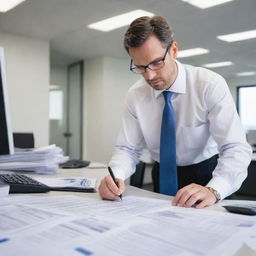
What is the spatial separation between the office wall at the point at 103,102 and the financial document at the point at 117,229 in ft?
18.4

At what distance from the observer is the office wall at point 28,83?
16.4ft

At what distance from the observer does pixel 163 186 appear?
131 cm

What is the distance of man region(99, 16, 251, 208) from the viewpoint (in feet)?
3.68

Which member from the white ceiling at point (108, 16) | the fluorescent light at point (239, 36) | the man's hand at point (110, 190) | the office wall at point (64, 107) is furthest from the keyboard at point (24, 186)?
the office wall at point (64, 107)

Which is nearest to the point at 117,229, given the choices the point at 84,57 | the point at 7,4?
the point at 7,4

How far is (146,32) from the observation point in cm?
119

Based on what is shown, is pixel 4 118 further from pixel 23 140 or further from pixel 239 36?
pixel 239 36

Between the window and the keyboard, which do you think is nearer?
the keyboard

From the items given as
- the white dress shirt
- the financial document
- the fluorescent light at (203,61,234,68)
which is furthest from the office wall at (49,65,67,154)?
the financial document

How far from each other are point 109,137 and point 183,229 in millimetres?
5937

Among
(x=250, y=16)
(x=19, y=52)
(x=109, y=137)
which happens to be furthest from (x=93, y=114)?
(x=250, y=16)

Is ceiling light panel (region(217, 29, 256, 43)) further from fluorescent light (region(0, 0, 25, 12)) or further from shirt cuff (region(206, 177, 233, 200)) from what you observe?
shirt cuff (region(206, 177, 233, 200))

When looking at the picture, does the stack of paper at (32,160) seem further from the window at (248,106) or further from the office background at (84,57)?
the window at (248,106)

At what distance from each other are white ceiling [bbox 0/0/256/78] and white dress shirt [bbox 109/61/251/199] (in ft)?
8.27
